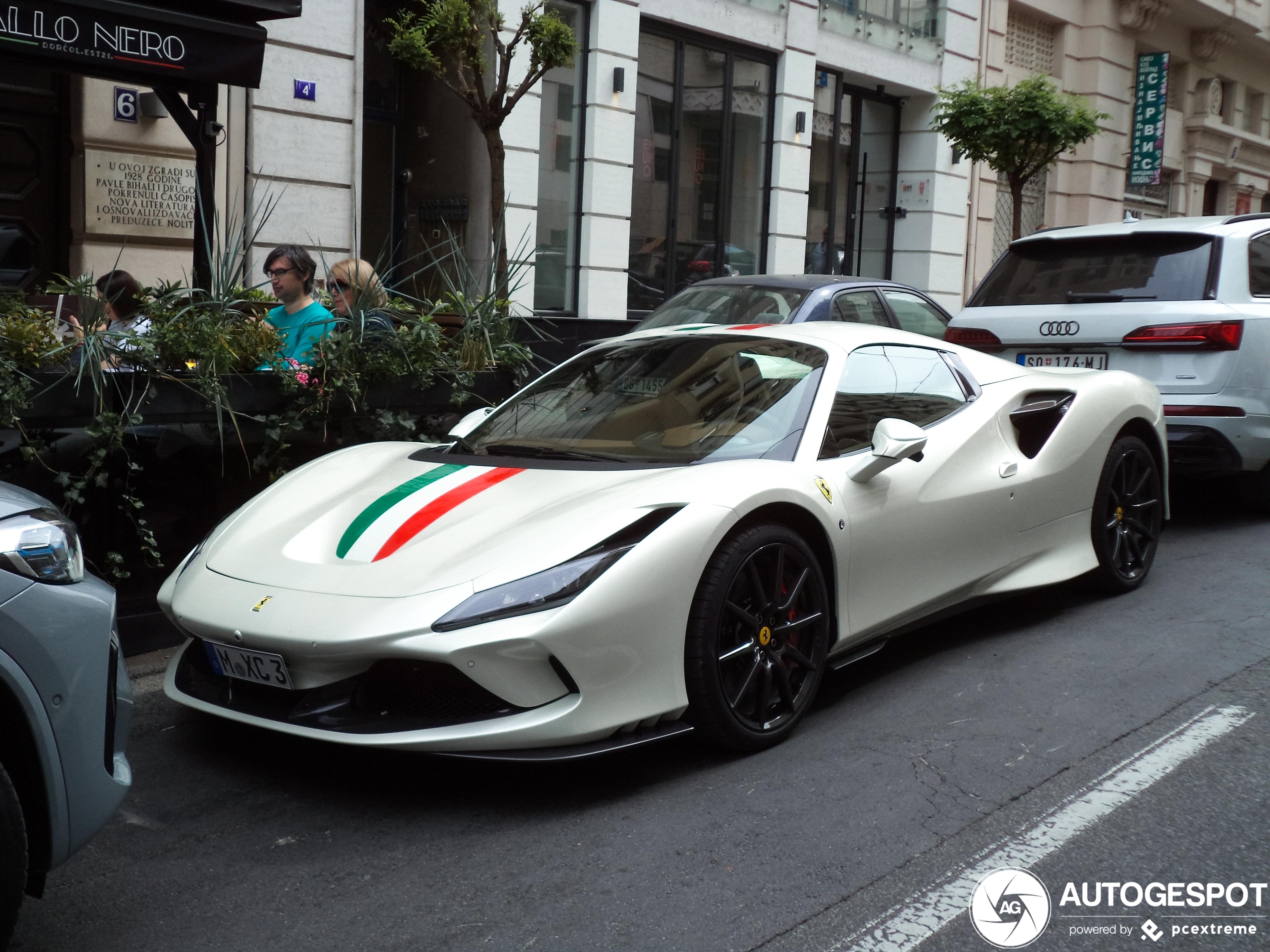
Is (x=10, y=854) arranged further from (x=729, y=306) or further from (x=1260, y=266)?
(x=1260, y=266)

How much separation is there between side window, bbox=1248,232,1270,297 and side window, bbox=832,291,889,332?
2.27 m

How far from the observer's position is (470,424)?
4.93 meters

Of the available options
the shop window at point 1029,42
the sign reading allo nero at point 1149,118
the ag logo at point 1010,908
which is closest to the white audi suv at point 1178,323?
the ag logo at point 1010,908

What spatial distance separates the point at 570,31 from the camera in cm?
893

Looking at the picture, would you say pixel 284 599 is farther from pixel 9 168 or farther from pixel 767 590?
pixel 9 168

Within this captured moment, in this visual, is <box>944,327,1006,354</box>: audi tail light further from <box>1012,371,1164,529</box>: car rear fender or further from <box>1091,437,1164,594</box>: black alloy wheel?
<box>1091,437,1164,594</box>: black alloy wheel

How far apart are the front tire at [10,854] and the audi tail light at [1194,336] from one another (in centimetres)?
614

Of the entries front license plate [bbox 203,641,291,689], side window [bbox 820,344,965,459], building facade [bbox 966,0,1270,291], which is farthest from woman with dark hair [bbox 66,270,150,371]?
building facade [bbox 966,0,1270,291]

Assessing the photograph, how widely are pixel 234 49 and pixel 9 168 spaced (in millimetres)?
3339

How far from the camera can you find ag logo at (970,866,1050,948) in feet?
9.21

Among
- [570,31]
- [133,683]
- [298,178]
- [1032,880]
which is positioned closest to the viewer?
[1032,880]

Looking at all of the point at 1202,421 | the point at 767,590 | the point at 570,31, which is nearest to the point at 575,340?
the point at 570,31

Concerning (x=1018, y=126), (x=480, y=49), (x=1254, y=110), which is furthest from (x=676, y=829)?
(x=1254, y=110)

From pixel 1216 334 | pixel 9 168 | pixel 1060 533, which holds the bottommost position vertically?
pixel 1060 533
